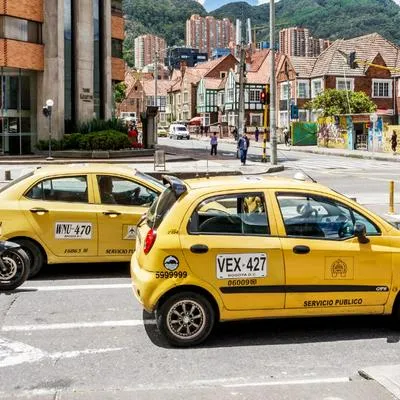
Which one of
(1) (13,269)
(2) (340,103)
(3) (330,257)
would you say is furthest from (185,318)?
(2) (340,103)

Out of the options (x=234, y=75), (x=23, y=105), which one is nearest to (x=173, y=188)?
(x=23, y=105)

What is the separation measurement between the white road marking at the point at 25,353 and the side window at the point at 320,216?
2.11m

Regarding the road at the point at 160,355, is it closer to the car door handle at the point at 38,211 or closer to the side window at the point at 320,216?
the side window at the point at 320,216

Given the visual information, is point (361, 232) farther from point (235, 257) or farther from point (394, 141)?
point (394, 141)

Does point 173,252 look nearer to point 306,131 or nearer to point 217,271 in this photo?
point 217,271

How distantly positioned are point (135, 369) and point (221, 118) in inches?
3844

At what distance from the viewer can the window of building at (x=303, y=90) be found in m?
75.8

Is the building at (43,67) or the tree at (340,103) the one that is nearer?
the building at (43,67)

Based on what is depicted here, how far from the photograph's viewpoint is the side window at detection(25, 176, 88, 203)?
30.4ft

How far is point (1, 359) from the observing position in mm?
6035

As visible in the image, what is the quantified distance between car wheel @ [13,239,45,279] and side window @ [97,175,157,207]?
1091mm

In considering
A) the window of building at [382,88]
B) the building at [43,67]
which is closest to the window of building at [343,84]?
the window of building at [382,88]

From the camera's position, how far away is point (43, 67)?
41094 millimetres

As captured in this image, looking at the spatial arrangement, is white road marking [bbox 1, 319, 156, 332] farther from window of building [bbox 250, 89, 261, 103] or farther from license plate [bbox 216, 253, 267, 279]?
window of building [bbox 250, 89, 261, 103]
